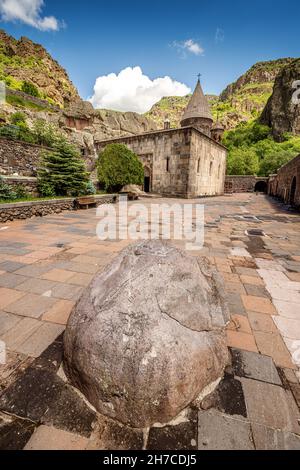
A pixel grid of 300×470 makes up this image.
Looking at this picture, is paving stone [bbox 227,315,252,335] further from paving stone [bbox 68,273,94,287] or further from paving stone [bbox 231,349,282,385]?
paving stone [bbox 68,273,94,287]

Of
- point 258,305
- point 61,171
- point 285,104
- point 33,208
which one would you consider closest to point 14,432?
point 258,305

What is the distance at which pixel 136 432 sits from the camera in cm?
132

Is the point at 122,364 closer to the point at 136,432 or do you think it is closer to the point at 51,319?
the point at 136,432

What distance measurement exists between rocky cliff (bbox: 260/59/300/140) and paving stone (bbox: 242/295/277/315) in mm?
55597

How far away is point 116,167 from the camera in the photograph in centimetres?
1509

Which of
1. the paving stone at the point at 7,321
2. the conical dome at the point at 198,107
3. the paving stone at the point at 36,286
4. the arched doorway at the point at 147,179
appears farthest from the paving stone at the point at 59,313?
the conical dome at the point at 198,107

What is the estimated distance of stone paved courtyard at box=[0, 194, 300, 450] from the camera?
51.5 inches

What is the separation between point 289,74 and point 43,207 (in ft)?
192

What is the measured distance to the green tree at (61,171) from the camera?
11.1m

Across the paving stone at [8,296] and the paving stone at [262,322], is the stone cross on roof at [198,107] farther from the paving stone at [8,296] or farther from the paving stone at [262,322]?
the paving stone at [8,296]

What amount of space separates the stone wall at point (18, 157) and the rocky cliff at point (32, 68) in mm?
28468

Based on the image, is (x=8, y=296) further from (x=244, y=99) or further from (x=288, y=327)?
(x=244, y=99)

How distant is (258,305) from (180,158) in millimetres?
17877
